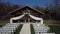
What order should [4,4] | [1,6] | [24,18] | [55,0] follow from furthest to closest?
[4,4]
[1,6]
[55,0]
[24,18]

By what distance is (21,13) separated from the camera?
5788 cm

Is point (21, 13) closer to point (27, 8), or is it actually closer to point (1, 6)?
point (27, 8)

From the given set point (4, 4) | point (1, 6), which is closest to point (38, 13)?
point (1, 6)

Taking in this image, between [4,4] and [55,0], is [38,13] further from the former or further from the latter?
[4,4]

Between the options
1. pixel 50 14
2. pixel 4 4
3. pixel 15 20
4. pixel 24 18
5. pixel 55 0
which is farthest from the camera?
pixel 4 4

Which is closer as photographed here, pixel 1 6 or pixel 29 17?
pixel 29 17

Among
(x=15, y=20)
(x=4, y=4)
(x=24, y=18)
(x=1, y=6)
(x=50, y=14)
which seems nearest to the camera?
(x=15, y=20)

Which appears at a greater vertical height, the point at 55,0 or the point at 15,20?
the point at 55,0

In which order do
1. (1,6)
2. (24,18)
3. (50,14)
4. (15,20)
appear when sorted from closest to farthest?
(15,20) < (24,18) < (50,14) < (1,6)

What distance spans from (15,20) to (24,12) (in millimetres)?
6234

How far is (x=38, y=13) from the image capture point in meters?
58.3

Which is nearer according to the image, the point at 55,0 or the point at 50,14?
the point at 50,14

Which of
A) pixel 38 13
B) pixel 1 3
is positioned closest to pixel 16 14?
pixel 38 13

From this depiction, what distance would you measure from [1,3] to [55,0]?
2371 centimetres
